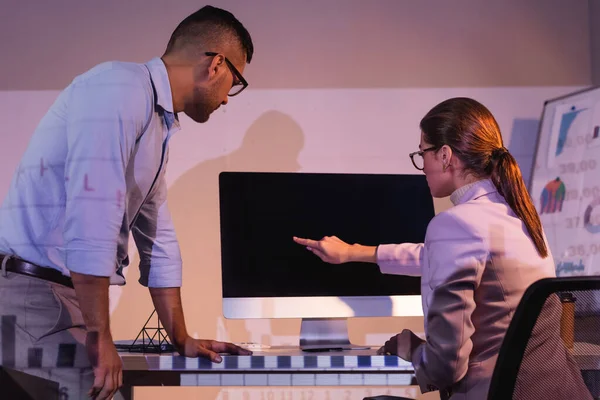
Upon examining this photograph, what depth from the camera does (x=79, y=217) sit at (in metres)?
1.36

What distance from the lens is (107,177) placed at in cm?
139

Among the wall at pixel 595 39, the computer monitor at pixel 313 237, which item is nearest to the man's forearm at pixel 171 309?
the computer monitor at pixel 313 237

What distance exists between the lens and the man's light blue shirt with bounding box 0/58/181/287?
1367mm

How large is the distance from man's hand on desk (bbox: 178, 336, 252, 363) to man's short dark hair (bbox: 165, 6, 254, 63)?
686mm

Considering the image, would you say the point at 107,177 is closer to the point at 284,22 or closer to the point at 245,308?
the point at 245,308

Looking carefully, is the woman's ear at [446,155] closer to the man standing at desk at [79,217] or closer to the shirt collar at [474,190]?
the shirt collar at [474,190]

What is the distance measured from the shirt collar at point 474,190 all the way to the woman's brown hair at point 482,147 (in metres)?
0.01

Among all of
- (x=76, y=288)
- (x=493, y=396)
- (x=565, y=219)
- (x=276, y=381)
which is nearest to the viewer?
(x=493, y=396)

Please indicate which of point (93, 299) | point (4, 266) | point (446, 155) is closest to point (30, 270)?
point (4, 266)

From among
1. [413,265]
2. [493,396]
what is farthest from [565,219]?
[493,396]

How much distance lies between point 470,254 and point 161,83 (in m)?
0.74

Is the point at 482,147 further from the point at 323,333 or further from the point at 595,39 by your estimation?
the point at 595,39

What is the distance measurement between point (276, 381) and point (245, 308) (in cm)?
27

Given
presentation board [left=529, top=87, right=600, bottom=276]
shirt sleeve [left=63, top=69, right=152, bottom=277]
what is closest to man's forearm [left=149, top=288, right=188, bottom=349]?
shirt sleeve [left=63, top=69, right=152, bottom=277]
